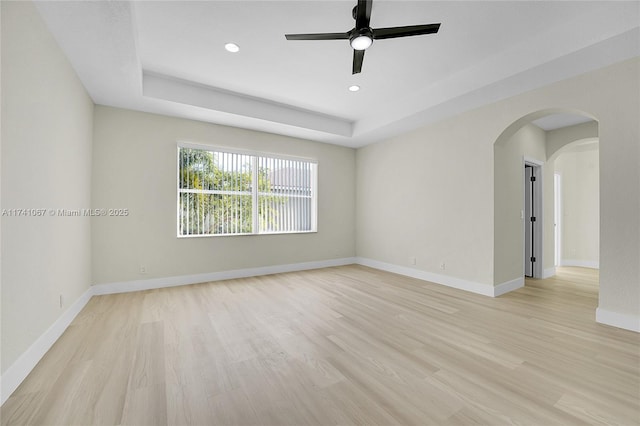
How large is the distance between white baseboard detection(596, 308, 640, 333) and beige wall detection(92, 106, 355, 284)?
449cm

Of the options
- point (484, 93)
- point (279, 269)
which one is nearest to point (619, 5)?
point (484, 93)

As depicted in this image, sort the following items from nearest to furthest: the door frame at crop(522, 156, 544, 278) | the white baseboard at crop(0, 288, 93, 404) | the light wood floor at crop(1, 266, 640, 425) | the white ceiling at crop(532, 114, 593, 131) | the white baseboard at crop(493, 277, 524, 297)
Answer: the light wood floor at crop(1, 266, 640, 425) < the white baseboard at crop(0, 288, 93, 404) < the white baseboard at crop(493, 277, 524, 297) < the white ceiling at crop(532, 114, 593, 131) < the door frame at crop(522, 156, 544, 278)

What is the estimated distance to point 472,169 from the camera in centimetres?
401

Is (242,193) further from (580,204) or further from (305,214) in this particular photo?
(580,204)

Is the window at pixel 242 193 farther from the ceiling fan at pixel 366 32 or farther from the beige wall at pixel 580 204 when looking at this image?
the beige wall at pixel 580 204

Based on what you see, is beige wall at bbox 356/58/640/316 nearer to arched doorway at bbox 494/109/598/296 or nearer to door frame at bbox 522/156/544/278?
arched doorway at bbox 494/109/598/296

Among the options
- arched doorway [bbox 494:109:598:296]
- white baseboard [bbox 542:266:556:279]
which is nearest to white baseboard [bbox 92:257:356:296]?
arched doorway [bbox 494:109:598:296]

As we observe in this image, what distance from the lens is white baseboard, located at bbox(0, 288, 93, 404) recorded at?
163 centimetres

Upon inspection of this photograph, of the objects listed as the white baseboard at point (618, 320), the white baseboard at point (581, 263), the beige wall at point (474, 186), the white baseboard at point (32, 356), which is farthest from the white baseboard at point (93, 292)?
the white baseboard at point (581, 263)

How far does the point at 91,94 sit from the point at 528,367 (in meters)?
5.53

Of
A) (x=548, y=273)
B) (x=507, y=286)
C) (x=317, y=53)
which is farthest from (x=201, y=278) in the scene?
(x=548, y=273)

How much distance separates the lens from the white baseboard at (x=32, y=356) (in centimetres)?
163

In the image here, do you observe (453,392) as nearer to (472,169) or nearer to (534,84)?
(472,169)

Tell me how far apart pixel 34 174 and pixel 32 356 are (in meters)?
1.37
